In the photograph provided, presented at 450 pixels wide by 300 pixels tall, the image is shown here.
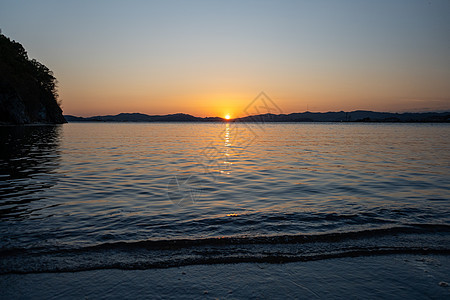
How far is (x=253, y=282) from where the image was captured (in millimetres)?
5293

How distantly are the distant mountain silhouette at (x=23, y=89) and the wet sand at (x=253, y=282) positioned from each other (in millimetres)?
104243

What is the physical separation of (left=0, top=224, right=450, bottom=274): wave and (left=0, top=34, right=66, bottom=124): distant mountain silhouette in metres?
103

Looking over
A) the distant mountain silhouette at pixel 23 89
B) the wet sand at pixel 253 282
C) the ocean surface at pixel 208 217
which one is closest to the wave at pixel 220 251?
the ocean surface at pixel 208 217

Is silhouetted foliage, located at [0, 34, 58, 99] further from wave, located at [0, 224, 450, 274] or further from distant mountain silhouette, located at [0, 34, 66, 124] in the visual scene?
wave, located at [0, 224, 450, 274]

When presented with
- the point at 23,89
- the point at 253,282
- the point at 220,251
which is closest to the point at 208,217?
the point at 220,251

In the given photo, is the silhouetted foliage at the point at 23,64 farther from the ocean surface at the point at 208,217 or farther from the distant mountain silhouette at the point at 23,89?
the ocean surface at the point at 208,217

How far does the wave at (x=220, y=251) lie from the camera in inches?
240

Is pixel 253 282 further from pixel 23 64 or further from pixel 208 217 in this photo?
pixel 23 64

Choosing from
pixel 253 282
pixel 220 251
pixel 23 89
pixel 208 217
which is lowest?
pixel 208 217

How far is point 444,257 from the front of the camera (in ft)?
21.4

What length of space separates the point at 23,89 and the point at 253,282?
413 ft

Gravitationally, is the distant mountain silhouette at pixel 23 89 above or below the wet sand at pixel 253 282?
above

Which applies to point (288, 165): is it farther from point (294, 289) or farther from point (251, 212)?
point (294, 289)

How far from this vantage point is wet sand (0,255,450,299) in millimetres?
4895
